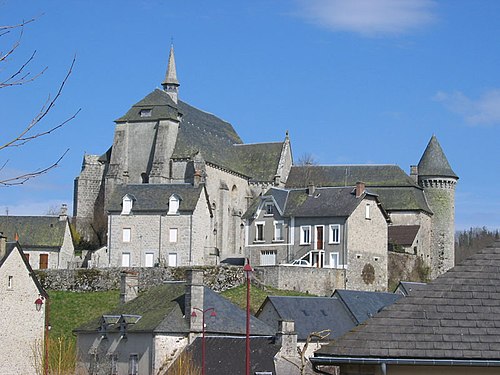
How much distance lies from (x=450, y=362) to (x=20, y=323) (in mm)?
33253

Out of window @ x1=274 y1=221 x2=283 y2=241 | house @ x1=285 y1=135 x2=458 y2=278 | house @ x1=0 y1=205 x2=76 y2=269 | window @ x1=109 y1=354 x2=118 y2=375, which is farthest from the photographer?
house @ x1=285 y1=135 x2=458 y2=278

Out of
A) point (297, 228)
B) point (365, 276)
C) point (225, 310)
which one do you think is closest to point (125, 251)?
point (297, 228)

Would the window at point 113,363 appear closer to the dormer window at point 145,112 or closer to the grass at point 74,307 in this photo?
the grass at point 74,307

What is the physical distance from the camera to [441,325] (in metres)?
12.0

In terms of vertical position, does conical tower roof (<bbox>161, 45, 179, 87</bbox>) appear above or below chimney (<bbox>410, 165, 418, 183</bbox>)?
above

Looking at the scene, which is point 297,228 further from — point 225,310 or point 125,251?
point 225,310

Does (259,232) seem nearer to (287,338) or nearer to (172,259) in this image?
(172,259)

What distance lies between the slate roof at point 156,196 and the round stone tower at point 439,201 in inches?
926

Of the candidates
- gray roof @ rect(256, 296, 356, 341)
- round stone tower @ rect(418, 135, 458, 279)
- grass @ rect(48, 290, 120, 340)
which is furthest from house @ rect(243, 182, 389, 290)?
round stone tower @ rect(418, 135, 458, 279)

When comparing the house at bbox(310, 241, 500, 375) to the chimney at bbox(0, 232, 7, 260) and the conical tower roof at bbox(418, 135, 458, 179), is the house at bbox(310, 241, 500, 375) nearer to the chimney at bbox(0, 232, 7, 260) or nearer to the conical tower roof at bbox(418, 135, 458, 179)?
the chimney at bbox(0, 232, 7, 260)

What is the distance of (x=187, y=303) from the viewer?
130 feet

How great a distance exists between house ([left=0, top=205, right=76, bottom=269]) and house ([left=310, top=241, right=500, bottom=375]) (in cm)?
5663

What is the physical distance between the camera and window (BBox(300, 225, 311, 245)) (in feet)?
215

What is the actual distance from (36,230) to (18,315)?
88.0 ft
